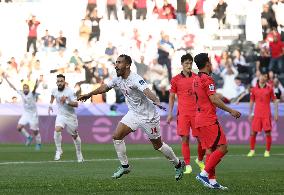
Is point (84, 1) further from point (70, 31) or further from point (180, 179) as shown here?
point (180, 179)

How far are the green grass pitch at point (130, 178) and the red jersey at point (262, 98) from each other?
293 cm

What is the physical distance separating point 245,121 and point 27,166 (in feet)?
54.6

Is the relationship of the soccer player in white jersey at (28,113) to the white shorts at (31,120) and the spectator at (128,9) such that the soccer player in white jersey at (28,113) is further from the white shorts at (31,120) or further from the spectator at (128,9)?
the spectator at (128,9)

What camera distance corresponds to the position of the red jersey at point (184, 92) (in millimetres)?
18828

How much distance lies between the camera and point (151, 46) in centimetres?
4106

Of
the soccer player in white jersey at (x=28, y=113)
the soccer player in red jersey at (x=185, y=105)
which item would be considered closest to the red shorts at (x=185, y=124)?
the soccer player in red jersey at (x=185, y=105)

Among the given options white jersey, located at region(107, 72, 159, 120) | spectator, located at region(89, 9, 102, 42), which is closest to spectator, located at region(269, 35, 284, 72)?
spectator, located at region(89, 9, 102, 42)

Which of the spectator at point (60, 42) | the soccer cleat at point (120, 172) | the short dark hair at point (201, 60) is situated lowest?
the soccer cleat at point (120, 172)

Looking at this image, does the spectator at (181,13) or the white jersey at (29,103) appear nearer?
the white jersey at (29,103)

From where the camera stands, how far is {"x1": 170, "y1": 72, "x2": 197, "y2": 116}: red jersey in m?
18.8

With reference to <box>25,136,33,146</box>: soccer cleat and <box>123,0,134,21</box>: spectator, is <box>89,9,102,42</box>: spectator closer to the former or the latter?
<box>123,0,134,21</box>: spectator

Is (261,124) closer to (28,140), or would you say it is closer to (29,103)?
(29,103)

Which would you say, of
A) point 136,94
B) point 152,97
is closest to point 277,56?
point 136,94

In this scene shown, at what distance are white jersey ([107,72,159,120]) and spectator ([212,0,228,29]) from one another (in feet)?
85.5
